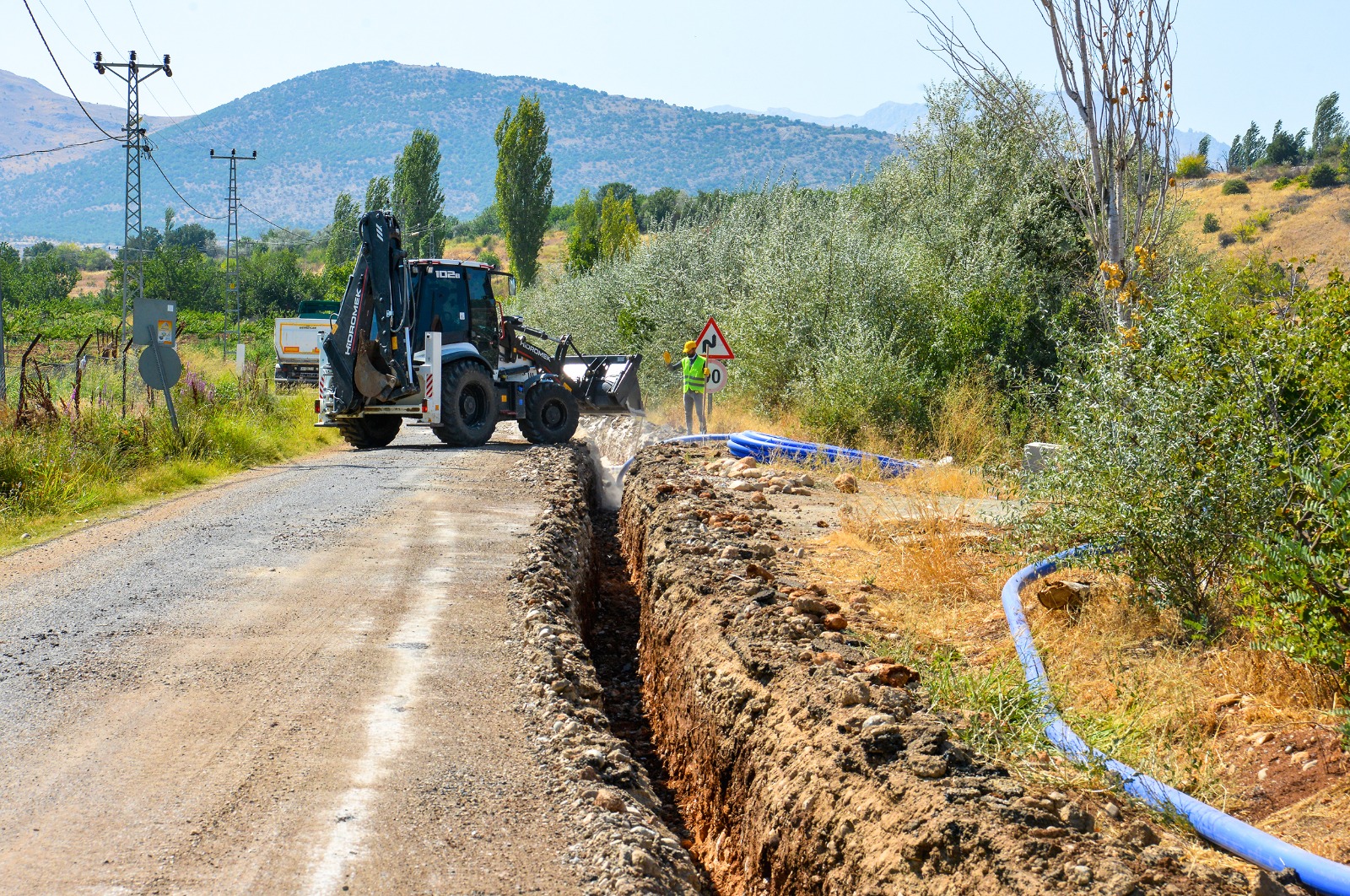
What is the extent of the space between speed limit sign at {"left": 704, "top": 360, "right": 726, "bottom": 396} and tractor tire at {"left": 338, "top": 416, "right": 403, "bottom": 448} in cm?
507

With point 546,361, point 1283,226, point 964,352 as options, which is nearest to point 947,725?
point 964,352

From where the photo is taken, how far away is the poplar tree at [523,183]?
56.1 metres

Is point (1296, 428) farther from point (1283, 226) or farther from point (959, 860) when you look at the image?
point (1283, 226)

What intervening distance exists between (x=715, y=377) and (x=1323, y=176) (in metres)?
55.0

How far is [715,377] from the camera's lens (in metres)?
17.8

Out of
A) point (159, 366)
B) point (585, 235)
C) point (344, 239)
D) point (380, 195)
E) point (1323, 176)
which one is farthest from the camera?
point (380, 195)

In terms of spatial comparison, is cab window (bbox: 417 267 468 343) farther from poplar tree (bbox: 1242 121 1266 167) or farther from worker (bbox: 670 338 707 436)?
poplar tree (bbox: 1242 121 1266 167)

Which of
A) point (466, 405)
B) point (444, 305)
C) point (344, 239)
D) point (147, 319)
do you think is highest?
point (344, 239)

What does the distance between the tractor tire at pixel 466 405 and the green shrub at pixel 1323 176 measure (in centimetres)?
5711

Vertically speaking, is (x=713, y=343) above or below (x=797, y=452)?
above

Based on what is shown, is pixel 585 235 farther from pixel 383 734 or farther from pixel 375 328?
pixel 383 734

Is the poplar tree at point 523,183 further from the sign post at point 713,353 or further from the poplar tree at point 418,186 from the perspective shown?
the sign post at point 713,353

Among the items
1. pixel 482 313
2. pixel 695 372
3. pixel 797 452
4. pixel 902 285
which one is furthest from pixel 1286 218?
pixel 797 452

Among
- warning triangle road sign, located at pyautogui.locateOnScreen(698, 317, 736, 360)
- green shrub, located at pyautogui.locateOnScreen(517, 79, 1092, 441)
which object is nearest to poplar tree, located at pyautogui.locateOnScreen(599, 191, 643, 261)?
green shrub, located at pyautogui.locateOnScreen(517, 79, 1092, 441)
